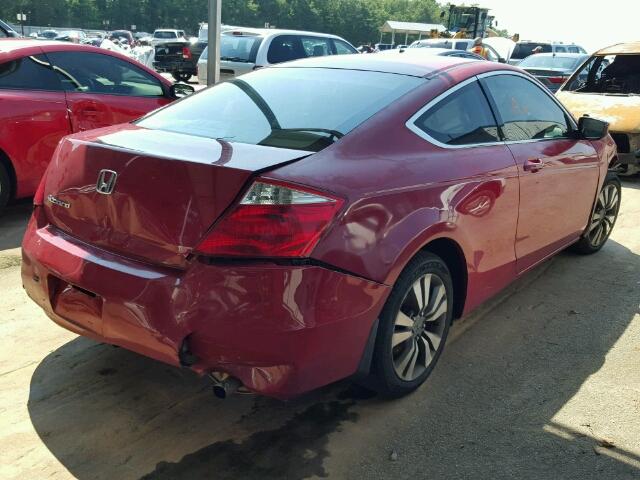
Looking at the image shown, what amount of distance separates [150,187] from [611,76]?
29.3 ft

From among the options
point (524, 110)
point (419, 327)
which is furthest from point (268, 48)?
point (419, 327)

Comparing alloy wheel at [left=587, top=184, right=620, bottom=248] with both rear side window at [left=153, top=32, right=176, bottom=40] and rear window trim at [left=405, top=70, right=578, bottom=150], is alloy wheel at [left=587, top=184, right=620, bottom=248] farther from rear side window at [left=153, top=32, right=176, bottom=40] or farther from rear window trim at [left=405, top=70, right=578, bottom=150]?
rear side window at [left=153, top=32, right=176, bottom=40]

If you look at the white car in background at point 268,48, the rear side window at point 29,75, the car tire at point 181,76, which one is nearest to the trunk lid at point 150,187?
the rear side window at point 29,75

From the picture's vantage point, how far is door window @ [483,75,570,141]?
3.60 m

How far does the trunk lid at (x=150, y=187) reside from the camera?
91.1 inches

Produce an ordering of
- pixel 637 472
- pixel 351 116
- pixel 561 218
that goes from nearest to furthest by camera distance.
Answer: pixel 637 472
pixel 351 116
pixel 561 218

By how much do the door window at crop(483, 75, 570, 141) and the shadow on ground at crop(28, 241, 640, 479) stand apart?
1.28 meters

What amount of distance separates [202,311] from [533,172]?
7.33ft

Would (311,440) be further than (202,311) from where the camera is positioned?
Yes

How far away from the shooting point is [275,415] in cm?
284

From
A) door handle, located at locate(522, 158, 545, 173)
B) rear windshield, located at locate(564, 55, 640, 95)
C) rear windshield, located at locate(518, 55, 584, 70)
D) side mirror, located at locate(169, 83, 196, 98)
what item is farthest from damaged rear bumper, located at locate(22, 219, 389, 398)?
rear windshield, located at locate(518, 55, 584, 70)

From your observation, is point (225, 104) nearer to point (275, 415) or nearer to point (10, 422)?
point (275, 415)

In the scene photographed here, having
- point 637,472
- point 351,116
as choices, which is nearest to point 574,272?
point 637,472

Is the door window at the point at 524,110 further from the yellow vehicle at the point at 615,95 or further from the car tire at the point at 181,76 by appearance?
the car tire at the point at 181,76
